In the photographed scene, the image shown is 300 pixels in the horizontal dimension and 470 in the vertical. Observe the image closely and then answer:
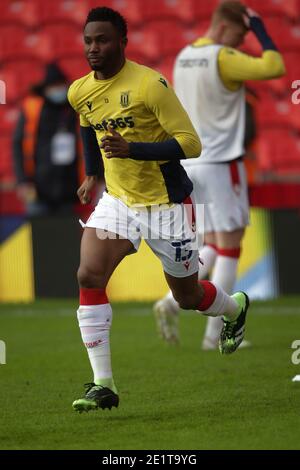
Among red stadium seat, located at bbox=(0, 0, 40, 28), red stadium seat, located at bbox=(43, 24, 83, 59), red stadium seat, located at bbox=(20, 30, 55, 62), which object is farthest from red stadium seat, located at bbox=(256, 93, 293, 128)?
red stadium seat, located at bbox=(0, 0, 40, 28)

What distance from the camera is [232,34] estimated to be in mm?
7625

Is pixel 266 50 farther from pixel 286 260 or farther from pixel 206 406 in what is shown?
pixel 286 260

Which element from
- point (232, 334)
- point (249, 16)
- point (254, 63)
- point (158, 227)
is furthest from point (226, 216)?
point (158, 227)

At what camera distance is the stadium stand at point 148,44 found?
1305cm

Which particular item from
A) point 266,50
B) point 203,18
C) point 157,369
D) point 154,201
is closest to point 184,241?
point 154,201

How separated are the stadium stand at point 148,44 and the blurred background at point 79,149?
0.01m

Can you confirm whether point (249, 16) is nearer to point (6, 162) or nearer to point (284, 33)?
point (284, 33)

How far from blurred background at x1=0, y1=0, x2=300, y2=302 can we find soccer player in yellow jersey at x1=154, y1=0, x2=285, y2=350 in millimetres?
2065

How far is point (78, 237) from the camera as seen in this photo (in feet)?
35.7

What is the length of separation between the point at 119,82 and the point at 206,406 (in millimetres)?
1618

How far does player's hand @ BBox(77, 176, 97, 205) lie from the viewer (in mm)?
5637

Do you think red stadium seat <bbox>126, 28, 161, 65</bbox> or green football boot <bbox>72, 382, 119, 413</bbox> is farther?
red stadium seat <bbox>126, 28, 161, 65</bbox>

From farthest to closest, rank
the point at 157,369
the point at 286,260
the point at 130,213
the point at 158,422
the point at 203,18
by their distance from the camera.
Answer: the point at 203,18
the point at 286,260
the point at 157,369
the point at 130,213
the point at 158,422

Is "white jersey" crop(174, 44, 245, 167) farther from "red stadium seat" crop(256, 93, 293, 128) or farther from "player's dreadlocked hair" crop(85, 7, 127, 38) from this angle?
"red stadium seat" crop(256, 93, 293, 128)
